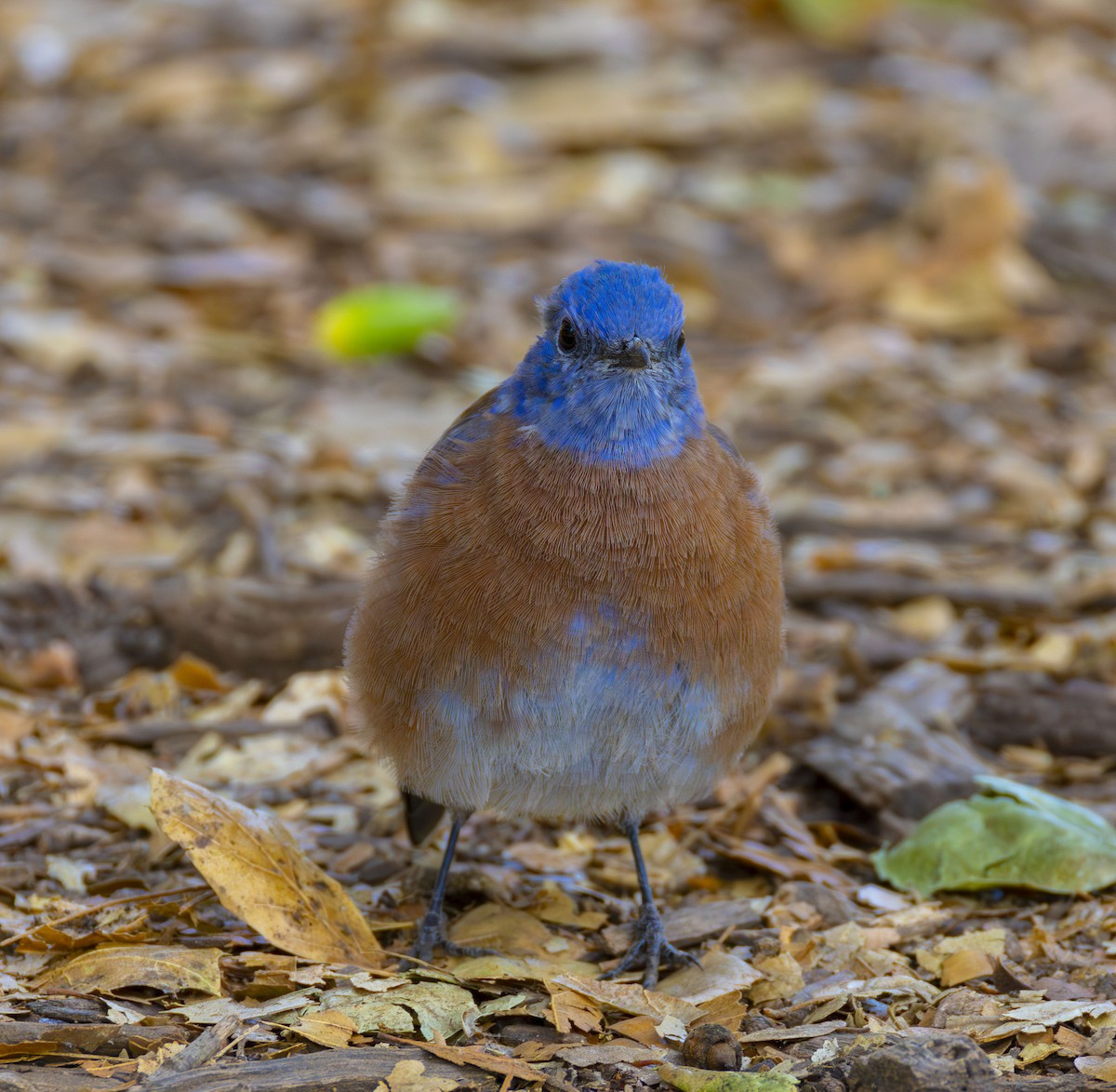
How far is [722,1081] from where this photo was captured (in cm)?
370

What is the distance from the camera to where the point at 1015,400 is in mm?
8414

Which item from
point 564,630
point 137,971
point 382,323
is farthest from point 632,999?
point 382,323

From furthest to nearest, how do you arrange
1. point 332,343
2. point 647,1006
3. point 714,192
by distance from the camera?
1. point 714,192
2. point 332,343
3. point 647,1006

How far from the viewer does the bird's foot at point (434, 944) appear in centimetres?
459

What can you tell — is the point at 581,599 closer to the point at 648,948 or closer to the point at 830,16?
the point at 648,948

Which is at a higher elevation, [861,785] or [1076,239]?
[1076,239]

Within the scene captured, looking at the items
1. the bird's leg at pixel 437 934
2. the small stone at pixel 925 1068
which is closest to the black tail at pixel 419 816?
the bird's leg at pixel 437 934

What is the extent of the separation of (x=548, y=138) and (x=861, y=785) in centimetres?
648

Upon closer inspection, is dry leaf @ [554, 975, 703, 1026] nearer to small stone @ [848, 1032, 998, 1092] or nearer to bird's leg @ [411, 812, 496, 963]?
bird's leg @ [411, 812, 496, 963]

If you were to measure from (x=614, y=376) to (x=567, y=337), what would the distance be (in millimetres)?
219

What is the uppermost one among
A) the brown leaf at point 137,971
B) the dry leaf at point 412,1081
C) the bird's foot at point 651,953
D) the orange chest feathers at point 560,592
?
the orange chest feathers at point 560,592

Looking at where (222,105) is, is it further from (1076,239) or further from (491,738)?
(491,738)

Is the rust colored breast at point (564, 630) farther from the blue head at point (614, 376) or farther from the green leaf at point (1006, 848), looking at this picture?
the green leaf at point (1006, 848)

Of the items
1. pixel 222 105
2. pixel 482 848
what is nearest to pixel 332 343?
pixel 222 105
